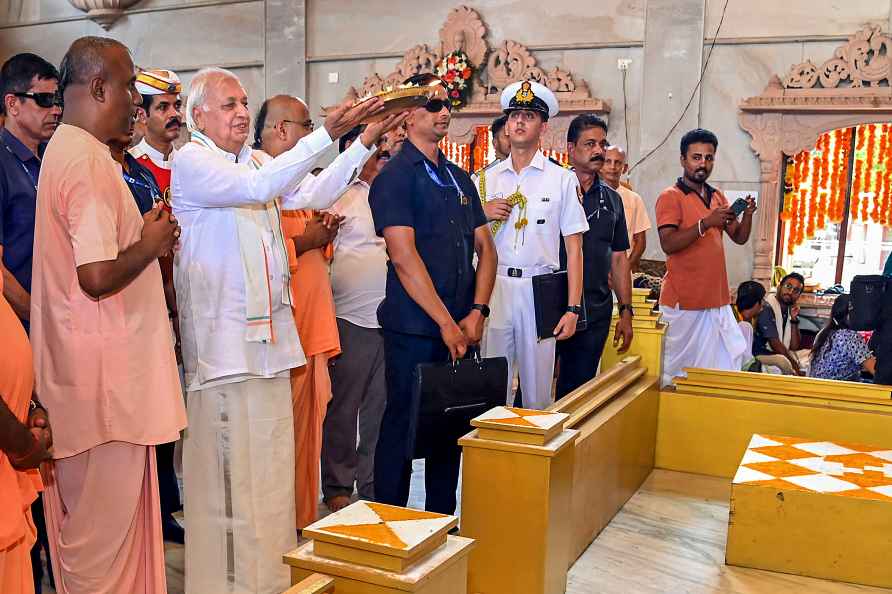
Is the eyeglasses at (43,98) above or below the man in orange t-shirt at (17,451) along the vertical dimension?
above

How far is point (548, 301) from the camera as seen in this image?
11.4 feet

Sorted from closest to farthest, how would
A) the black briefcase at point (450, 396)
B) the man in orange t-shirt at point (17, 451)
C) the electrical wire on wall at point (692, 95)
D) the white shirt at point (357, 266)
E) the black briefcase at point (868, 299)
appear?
1. the man in orange t-shirt at point (17, 451)
2. the black briefcase at point (450, 396)
3. the white shirt at point (357, 266)
4. the black briefcase at point (868, 299)
5. the electrical wire on wall at point (692, 95)

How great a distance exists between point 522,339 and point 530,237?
1.40 feet

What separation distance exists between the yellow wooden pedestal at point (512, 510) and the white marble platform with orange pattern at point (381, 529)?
0.59m

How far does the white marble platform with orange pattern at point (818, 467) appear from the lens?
290cm

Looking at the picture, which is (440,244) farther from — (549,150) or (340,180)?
(549,150)

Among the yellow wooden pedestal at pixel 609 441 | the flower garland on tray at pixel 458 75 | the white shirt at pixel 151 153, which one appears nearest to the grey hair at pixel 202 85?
the white shirt at pixel 151 153

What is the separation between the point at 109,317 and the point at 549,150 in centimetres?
716

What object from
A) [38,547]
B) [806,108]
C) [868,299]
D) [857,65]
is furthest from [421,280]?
[857,65]

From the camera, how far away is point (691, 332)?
470cm

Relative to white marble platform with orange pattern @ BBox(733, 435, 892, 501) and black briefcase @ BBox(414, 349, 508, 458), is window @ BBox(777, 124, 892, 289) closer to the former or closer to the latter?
white marble platform with orange pattern @ BBox(733, 435, 892, 501)

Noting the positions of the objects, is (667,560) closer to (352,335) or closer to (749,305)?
(352,335)

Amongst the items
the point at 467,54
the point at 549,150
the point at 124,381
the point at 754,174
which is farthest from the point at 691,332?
the point at 467,54

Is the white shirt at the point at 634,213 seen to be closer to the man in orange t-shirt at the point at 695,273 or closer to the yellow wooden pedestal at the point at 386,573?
the man in orange t-shirt at the point at 695,273
